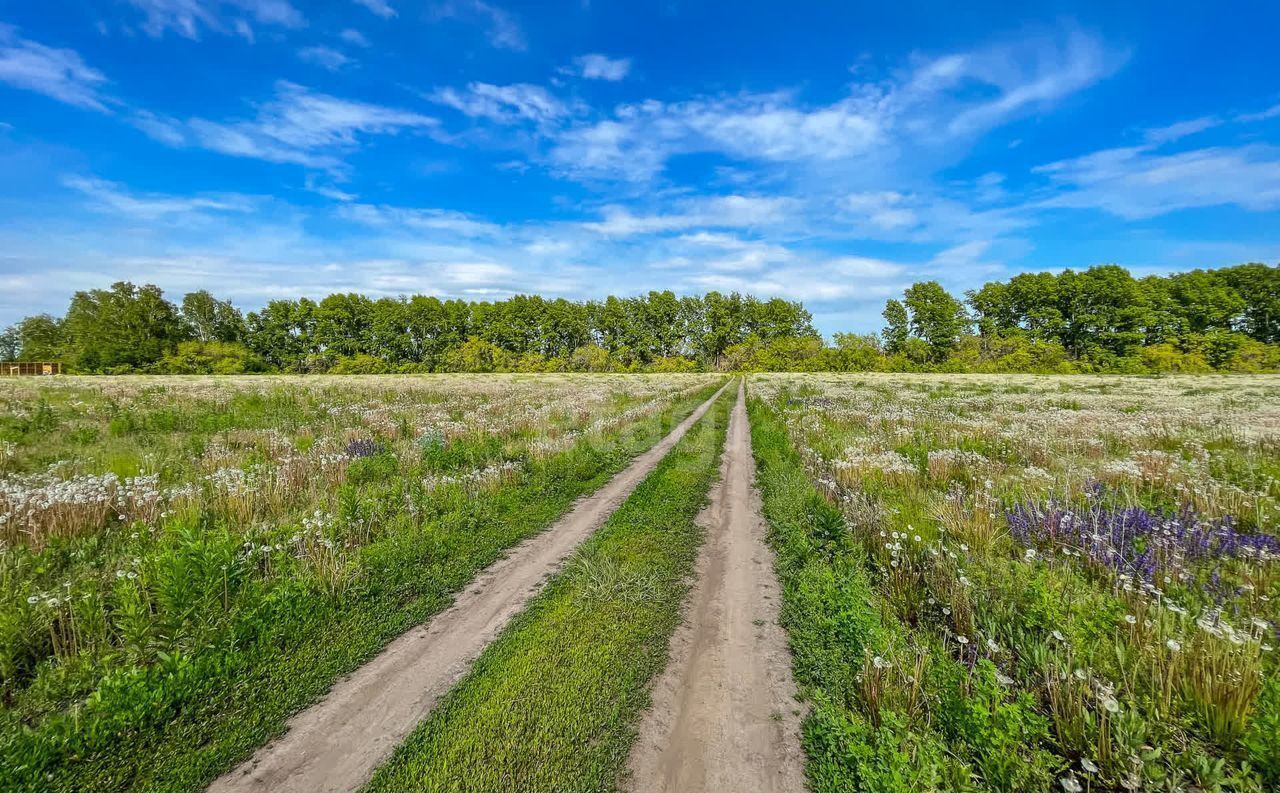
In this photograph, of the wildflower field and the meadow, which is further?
the meadow

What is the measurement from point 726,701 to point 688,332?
110 m

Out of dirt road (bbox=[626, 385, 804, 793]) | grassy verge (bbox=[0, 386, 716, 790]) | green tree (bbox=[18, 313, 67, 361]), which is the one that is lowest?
dirt road (bbox=[626, 385, 804, 793])

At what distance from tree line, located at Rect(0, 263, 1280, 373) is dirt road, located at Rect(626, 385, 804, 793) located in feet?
306

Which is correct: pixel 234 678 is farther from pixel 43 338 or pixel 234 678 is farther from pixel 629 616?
pixel 43 338

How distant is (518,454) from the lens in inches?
512

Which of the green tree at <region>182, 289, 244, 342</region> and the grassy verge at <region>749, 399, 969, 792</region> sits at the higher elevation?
the green tree at <region>182, 289, 244, 342</region>

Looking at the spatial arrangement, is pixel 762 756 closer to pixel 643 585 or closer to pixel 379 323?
pixel 643 585

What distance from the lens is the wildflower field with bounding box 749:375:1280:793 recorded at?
3172mm

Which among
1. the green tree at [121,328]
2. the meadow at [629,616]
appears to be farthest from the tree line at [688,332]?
the meadow at [629,616]


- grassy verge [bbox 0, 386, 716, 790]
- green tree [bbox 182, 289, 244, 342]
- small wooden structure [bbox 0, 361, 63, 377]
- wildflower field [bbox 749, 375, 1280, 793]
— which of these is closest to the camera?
wildflower field [bbox 749, 375, 1280, 793]

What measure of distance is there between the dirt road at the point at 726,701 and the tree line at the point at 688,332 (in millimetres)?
93262

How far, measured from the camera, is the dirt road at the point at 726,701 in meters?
3.46

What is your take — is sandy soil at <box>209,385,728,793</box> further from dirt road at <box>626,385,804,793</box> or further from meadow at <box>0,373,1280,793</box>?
dirt road at <box>626,385,804,793</box>

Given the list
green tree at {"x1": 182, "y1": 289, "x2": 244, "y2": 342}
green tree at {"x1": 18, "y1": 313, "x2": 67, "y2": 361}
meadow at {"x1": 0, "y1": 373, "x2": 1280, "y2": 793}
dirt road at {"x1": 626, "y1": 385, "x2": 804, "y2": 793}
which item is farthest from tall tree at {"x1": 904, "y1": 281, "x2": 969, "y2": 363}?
green tree at {"x1": 18, "y1": 313, "x2": 67, "y2": 361}
